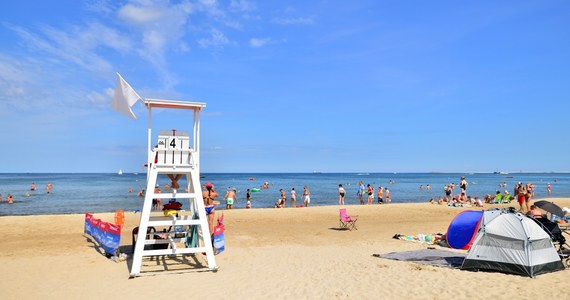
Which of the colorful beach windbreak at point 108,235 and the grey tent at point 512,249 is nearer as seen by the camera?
the grey tent at point 512,249

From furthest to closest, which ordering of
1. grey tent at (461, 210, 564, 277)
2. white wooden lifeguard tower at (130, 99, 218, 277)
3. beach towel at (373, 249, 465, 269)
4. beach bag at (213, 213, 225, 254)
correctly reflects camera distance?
beach bag at (213, 213, 225, 254) < beach towel at (373, 249, 465, 269) < grey tent at (461, 210, 564, 277) < white wooden lifeguard tower at (130, 99, 218, 277)

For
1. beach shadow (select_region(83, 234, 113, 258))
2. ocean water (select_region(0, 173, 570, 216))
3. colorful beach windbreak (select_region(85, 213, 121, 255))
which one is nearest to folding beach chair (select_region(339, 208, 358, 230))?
colorful beach windbreak (select_region(85, 213, 121, 255))

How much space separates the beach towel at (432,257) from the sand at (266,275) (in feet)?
1.14

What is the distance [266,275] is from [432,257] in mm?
4316

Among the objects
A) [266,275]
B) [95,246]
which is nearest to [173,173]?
[266,275]

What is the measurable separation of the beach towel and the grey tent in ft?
1.91

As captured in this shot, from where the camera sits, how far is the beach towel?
912 centimetres

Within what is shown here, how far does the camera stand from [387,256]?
9.91m

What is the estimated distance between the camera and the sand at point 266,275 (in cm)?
688

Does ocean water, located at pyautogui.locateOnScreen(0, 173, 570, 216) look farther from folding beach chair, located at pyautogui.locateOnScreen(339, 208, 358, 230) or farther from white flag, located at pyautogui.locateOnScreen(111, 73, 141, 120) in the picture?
white flag, located at pyautogui.locateOnScreen(111, 73, 141, 120)

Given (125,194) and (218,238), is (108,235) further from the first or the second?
(125,194)

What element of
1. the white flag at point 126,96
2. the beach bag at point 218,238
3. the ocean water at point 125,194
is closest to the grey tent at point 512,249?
the beach bag at point 218,238

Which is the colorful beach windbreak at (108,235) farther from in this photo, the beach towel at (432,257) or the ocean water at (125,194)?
the ocean water at (125,194)

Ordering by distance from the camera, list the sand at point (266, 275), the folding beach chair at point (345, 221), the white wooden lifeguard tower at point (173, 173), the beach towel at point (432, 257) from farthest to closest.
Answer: the folding beach chair at point (345, 221) → the beach towel at point (432, 257) → the white wooden lifeguard tower at point (173, 173) → the sand at point (266, 275)
